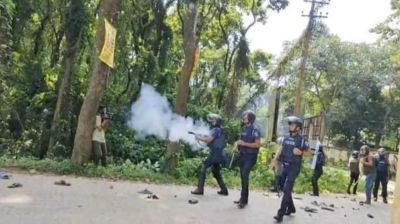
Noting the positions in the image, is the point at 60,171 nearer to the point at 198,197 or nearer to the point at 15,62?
the point at 198,197

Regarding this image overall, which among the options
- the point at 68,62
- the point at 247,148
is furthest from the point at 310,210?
the point at 68,62

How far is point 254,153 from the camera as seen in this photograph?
9312 mm

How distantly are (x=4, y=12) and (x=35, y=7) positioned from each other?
22.2ft

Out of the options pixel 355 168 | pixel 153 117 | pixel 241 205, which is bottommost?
pixel 241 205

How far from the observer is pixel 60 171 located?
449 inches

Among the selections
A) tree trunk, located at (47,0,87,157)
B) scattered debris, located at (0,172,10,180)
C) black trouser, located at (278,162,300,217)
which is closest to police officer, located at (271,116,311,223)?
black trouser, located at (278,162,300,217)

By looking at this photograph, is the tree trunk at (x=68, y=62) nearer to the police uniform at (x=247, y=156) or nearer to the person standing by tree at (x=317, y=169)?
the police uniform at (x=247, y=156)

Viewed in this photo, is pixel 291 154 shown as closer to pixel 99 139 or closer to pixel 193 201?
pixel 193 201

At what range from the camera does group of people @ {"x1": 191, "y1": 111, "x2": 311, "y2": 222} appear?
27.6 feet

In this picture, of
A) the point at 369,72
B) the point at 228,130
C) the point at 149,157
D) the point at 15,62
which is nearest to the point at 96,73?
the point at 149,157

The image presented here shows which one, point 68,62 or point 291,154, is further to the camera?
point 68,62

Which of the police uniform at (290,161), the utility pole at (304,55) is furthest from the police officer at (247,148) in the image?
the utility pole at (304,55)

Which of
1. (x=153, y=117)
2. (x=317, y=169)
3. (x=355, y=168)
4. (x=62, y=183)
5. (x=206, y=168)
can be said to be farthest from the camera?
(x=355, y=168)

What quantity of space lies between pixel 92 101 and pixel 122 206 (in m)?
4.45
